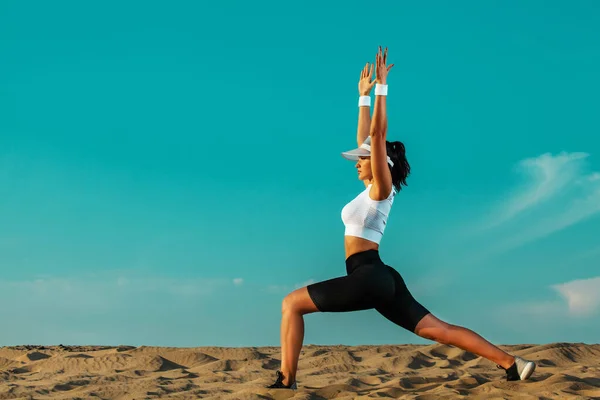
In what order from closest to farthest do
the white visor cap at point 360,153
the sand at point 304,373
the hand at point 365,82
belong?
the white visor cap at point 360,153 → the sand at point 304,373 → the hand at point 365,82

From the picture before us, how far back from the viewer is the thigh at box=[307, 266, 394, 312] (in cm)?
519

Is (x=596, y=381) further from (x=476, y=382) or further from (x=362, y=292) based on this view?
(x=362, y=292)

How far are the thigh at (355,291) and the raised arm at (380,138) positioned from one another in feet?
1.79

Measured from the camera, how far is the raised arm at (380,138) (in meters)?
4.94

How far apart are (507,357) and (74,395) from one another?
3.47 meters

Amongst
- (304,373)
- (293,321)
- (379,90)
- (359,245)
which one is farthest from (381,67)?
(304,373)

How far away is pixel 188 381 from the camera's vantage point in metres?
6.77

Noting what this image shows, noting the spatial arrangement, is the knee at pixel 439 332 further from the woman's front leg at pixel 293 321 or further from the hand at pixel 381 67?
the hand at pixel 381 67

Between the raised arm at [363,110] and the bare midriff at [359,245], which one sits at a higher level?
the raised arm at [363,110]

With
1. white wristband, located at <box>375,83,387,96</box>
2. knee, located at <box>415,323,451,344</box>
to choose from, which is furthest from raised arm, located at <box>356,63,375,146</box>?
knee, located at <box>415,323,451,344</box>

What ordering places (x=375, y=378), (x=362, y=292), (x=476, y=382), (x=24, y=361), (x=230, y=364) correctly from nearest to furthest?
1. (x=362, y=292)
2. (x=476, y=382)
3. (x=375, y=378)
4. (x=230, y=364)
5. (x=24, y=361)

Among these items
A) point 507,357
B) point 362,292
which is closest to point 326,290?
point 362,292

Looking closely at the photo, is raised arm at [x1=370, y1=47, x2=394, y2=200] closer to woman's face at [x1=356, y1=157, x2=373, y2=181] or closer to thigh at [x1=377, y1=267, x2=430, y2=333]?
woman's face at [x1=356, y1=157, x2=373, y2=181]

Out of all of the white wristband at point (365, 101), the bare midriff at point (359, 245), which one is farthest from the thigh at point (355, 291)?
the white wristband at point (365, 101)
